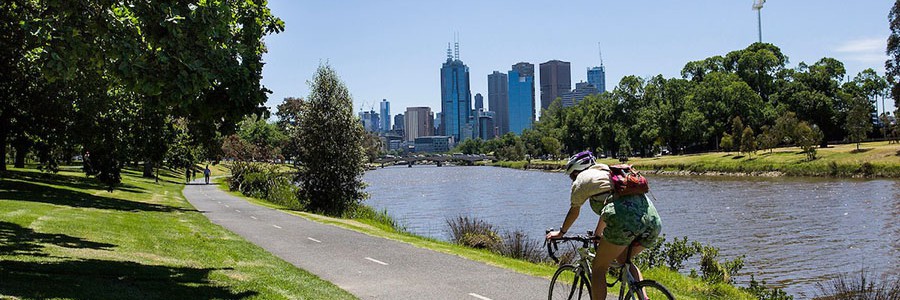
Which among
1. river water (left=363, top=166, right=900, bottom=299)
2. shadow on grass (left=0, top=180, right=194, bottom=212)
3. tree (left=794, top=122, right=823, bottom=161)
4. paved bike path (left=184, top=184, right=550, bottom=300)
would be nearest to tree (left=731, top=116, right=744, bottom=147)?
tree (left=794, top=122, right=823, bottom=161)

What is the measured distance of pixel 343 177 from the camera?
3164 centimetres

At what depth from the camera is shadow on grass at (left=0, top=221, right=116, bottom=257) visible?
1126 centimetres

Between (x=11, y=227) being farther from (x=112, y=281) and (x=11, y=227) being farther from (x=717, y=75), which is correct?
(x=717, y=75)

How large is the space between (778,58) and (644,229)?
114 m

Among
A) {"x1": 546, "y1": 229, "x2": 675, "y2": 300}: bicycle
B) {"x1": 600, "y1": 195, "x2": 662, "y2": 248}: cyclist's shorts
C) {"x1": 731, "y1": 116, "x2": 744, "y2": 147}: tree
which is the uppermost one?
{"x1": 731, "y1": 116, "x2": 744, "y2": 147}: tree

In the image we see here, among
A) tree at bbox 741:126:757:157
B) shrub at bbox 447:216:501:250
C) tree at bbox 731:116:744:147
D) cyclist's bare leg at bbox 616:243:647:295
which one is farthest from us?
tree at bbox 731:116:744:147

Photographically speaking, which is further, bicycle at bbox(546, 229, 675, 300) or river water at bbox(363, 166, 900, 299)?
river water at bbox(363, 166, 900, 299)

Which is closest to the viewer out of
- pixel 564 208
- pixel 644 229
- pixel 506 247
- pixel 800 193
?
pixel 644 229

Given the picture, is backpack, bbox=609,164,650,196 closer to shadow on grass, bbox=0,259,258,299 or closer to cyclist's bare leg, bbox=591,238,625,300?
cyclist's bare leg, bbox=591,238,625,300

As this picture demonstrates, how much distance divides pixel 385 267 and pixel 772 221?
20.6 meters

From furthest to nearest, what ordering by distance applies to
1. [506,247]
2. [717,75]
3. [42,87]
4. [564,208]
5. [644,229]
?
1. [717,75]
2. [564,208]
3. [42,87]
4. [506,247]
5. [644,229]

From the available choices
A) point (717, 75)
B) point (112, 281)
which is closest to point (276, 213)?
point (112, 281)

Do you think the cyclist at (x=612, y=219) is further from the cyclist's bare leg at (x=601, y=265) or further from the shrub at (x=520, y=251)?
the shrub at (x=520, y=251)

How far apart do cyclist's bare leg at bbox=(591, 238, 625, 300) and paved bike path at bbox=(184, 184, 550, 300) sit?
3.65 m
